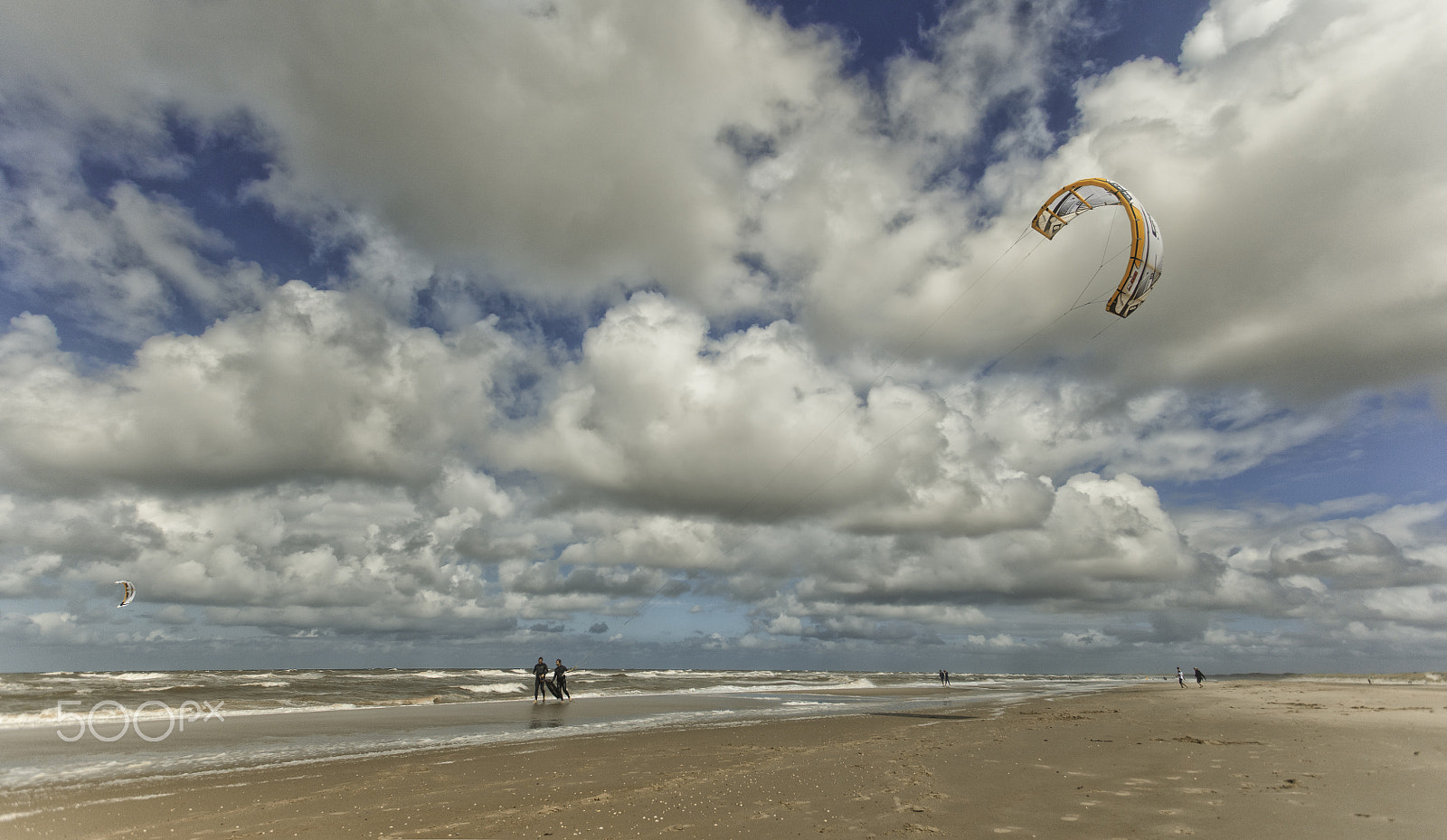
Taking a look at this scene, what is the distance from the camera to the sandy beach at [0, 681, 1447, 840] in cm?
764

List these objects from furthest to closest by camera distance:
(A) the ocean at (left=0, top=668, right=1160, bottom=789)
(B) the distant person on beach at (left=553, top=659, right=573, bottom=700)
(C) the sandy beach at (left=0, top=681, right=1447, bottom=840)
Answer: (B) the distant person on beach at (left=553, top=659, right=573, bottom=700) < (A) the ocean at (left=0, top=668, right=1160, bottom=789) < (C) the sandy beach at (left=0, top=681, right=1447, bottom=840)

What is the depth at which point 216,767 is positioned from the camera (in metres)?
12.8

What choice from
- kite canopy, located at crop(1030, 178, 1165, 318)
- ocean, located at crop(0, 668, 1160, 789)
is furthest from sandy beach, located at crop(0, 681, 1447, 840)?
kite canopy, located at crop(1030, 178, 1165, 318)

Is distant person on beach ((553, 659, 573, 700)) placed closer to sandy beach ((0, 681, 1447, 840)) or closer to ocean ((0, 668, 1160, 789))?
ocean ((0, 668, 1160, 789))

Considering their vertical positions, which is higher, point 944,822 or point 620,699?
point 944,822

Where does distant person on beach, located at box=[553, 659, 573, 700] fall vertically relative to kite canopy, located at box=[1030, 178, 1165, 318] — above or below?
below

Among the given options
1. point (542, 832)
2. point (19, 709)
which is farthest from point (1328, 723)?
point (19, 709)

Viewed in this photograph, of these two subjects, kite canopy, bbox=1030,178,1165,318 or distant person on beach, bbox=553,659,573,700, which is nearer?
kite canopy, bbox=1030,178,1165,318

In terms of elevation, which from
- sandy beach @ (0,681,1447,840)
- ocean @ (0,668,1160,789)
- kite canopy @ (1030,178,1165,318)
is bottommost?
ocean @ (0,668,1160,789)

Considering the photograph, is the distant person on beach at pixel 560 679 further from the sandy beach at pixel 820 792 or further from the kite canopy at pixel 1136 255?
the kite canopy at pixel 1136 255

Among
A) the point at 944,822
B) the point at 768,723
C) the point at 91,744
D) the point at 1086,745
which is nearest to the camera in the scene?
the point at 944,822

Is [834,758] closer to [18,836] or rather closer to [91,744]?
[18,836]

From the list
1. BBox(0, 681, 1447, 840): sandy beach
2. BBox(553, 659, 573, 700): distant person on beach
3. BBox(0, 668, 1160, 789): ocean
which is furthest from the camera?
BBox(553, 659, 573, 700): distant person on beach

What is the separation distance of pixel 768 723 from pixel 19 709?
95.3ft
